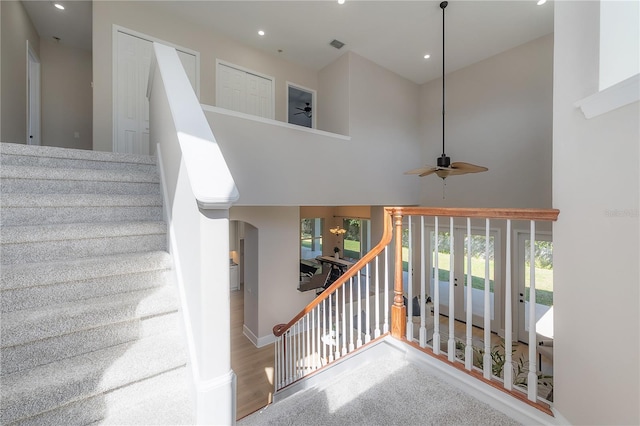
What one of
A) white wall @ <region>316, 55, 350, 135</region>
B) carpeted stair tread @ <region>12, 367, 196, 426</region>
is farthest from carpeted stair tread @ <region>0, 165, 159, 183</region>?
white wall @ <region>316, 55, 350, 135</region>

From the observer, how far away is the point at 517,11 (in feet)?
12.5

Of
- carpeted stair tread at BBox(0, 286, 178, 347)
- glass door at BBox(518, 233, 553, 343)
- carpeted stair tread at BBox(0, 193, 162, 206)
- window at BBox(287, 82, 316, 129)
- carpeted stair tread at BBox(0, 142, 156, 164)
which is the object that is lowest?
glass door at BBox(518, 233, 553, 343)

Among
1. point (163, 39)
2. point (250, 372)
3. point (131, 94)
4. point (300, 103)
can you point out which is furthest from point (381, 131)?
point (250, 372)

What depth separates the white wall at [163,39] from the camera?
3576 mm

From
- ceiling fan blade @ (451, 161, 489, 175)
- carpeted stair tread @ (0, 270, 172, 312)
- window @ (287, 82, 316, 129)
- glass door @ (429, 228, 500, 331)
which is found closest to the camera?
carpeted stair tread @ (0, 270, 172, 312)

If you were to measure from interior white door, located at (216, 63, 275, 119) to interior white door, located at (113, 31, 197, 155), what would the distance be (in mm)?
1079

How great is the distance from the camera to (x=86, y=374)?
1132mm

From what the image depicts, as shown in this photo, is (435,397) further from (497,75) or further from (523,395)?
(497,75)

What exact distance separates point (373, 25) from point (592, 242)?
4.30 metres

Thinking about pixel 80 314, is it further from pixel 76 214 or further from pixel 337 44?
pixel 337 44

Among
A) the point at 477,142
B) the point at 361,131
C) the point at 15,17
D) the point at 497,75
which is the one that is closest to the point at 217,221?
the point at 361,131

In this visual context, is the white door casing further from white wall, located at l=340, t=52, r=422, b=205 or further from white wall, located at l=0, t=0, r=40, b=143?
white wall, located at l=340, t=52, r=422, b=205

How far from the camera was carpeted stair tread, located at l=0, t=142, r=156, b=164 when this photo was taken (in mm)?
1949

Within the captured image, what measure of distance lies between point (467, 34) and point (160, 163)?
196 inches
